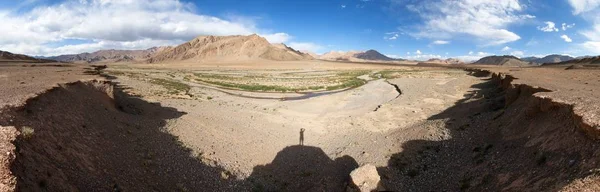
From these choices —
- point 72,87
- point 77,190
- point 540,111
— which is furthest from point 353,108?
point 77,190

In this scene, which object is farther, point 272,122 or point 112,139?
point 272,122

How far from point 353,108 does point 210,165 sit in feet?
70.7

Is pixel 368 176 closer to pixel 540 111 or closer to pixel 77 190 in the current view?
pixel 540 111

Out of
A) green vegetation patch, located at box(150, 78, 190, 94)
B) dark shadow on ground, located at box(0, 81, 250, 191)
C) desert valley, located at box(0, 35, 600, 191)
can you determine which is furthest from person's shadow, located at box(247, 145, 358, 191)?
green vegetation patch, located at box(150, 78, 190, 94)

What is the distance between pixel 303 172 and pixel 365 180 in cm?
404

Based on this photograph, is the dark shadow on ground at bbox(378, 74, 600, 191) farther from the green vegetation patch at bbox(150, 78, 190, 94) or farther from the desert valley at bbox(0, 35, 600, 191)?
the green vegetation patch at bbox(150, 78, 190, 94)

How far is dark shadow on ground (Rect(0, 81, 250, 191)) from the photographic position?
958 cm

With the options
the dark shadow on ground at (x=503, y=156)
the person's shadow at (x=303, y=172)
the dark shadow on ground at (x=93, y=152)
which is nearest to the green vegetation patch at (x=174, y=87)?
the dark shadow on ground at (x=93, y=152)

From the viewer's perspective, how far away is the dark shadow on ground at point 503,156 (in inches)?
410

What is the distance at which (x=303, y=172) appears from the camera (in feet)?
56.1

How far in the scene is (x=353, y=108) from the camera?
118ft

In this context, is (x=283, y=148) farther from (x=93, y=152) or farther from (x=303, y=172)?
(x=93, y=152)

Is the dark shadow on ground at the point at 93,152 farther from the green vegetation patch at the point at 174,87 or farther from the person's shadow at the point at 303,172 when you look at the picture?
the green vegetation patch at the point at 174,87

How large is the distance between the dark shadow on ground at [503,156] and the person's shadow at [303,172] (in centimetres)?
194
